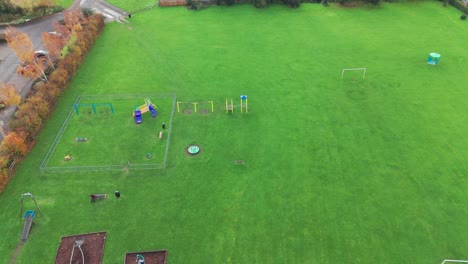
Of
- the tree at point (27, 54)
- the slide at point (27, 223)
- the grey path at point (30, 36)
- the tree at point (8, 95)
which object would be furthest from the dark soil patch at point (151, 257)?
the tree at point (27, 54)

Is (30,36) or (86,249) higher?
(30,36)

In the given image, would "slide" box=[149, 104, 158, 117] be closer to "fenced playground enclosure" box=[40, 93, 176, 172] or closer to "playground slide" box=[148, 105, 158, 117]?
"playground slide" box=[148, 105, 158, 117]

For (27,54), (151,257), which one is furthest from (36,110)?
(151,257)

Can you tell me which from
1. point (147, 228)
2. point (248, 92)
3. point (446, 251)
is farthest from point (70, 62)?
point (446, 251)

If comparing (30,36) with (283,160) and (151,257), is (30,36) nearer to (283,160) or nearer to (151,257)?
(151,257)

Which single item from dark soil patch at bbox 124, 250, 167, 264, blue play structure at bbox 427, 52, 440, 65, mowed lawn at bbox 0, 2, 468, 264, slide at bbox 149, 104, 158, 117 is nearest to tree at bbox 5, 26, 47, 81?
mowed lawn at bbox 0, 2, 468, 264

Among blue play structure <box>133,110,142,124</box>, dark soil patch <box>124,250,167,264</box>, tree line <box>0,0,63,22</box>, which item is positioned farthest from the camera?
tree line <box>0,0,63,22</box>

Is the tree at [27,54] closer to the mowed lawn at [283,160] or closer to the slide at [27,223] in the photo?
the mowed lawn at [283,160]
